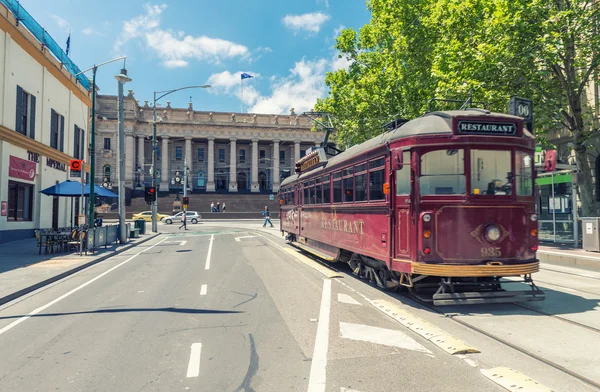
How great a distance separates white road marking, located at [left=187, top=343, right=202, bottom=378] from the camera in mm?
4633

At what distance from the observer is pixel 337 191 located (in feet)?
36.4

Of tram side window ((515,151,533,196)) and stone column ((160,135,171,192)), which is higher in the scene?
stone column ((160,135,171,192))

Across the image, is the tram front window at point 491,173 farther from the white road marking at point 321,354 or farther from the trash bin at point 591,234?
the trash bin at point 591,234

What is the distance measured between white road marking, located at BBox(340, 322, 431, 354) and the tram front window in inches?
111

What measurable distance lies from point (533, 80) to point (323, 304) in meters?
15.3

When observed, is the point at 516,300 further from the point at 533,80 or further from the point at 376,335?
the point at 533,80

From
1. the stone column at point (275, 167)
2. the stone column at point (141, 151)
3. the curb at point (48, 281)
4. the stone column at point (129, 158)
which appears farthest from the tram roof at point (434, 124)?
the stone column at point (141, 151)

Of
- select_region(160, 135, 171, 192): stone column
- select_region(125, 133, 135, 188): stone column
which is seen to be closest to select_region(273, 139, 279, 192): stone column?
select_region(160, 135, 171, 192): stone column

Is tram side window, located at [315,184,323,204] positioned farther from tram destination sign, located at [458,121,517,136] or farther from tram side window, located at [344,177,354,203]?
tram destination sign, located at [458,121,517,136]

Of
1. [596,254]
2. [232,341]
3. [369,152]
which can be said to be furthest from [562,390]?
[596,254]

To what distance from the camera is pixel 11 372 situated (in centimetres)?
481

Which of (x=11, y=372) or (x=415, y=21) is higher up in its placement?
(x=415, y=21)

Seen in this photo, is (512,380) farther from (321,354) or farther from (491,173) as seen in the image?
(491,173)

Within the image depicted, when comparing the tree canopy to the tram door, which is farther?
the tree canopy
